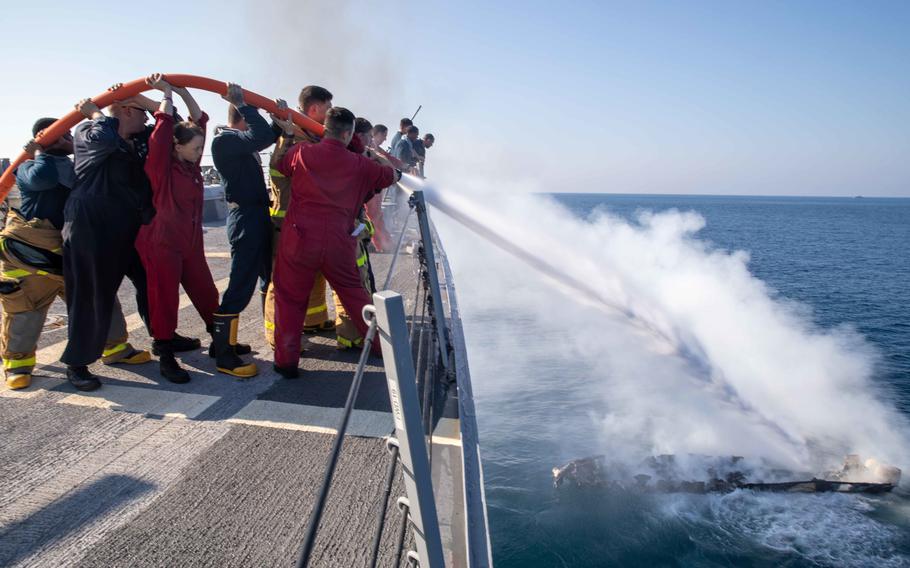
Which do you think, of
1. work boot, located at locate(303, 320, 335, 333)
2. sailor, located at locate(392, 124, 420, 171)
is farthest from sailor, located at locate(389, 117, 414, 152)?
work boot, located at locate(303, 320, 335, 333)

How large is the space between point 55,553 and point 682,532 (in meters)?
11.1

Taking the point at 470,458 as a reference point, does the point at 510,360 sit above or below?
below

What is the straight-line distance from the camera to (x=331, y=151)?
362 cm

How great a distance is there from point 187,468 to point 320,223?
1694 millimetres

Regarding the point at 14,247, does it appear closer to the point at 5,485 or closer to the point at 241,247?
the point at 241,247

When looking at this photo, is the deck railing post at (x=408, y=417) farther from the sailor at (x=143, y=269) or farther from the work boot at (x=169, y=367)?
the sailor at (x=143, y=269)

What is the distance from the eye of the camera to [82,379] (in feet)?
12.3

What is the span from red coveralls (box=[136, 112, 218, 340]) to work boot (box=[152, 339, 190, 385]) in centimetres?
8

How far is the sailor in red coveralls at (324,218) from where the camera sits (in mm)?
3633

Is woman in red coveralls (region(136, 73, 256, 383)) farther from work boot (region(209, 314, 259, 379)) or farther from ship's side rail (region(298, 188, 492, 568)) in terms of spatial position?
ship's side rail (region(298, 188, 492, 568))

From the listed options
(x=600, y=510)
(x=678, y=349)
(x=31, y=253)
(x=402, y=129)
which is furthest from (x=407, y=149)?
(x=678, y=349)

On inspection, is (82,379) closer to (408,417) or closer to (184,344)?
(184,344)

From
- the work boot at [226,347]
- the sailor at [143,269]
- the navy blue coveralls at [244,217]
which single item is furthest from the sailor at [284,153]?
the sailor at [143,269]

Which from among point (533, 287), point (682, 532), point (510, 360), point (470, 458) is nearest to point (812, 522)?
point (682, 532)
